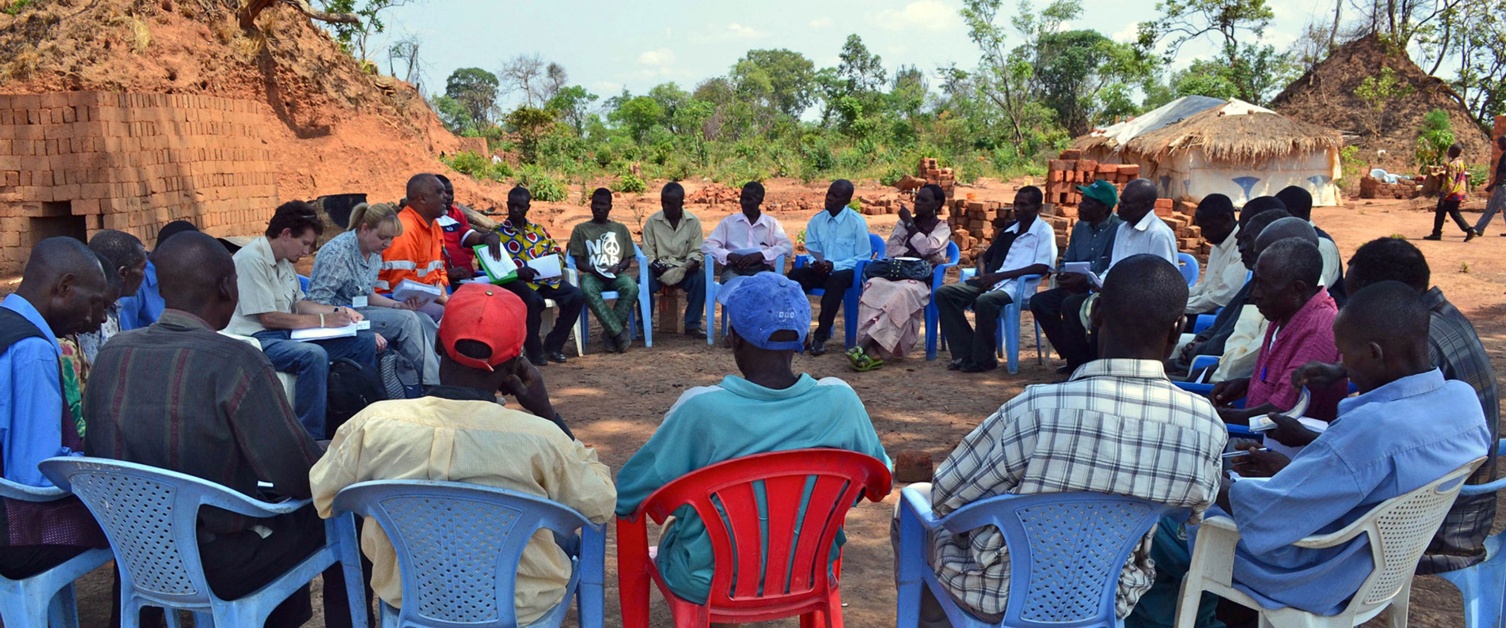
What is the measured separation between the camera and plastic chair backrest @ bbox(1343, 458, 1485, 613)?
7.48ft

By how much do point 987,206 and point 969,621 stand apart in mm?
9684

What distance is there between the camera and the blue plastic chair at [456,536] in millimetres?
2201

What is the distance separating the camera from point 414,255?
5.96 m

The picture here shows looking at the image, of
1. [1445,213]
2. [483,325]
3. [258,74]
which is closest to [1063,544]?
[483,325]

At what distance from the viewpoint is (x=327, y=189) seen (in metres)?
13.4

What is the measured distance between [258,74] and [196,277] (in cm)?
1185

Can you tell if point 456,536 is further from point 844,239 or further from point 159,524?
point 844,239

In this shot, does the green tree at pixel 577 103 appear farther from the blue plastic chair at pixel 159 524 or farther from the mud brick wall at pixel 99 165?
the blue plastic chair at pixel 159 524

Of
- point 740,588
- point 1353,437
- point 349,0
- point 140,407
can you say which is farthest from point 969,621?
point 349,0

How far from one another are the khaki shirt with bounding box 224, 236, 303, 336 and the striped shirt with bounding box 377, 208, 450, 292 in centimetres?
101

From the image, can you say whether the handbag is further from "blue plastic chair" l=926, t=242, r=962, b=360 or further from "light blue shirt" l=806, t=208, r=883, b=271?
"light blue shirt" l=806, t=208, r=883, b=271

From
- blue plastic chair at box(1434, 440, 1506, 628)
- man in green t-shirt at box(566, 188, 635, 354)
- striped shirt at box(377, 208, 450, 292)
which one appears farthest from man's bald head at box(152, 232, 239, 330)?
man in green t-shirt at box(566, 188, 635, 354)

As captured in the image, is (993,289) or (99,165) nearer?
(993,289)

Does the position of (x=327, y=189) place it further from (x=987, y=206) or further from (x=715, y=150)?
(x=715, y=150)
